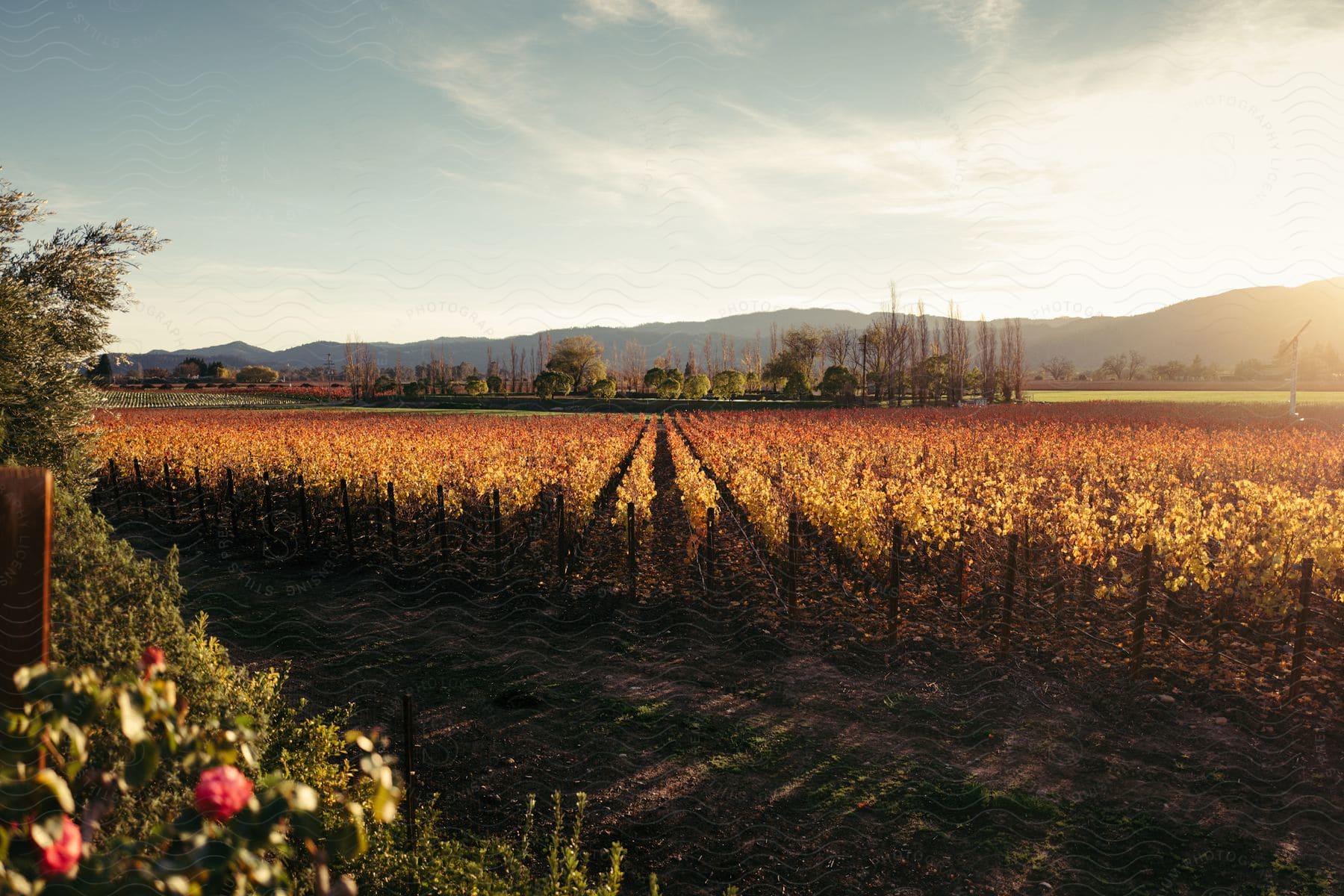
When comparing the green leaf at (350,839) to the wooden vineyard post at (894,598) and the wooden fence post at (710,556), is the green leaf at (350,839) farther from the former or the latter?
the wooden fence post at (710,556)

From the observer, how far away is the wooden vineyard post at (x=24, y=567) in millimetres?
2240

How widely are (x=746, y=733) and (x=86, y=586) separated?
221 inches

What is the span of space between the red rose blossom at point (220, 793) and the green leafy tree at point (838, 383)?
248 ft

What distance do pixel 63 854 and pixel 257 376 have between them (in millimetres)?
143892

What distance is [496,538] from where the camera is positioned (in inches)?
506

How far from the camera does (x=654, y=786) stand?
614 centimetres

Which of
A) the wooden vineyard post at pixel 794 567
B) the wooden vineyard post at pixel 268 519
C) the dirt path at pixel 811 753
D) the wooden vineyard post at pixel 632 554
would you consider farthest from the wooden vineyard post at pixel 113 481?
the wooden vineyard post at pixel 794 567

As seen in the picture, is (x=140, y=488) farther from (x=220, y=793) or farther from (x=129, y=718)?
(x=220, y=793)

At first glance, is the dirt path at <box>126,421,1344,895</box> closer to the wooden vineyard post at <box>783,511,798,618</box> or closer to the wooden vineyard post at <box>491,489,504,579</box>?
the wooden vineyard post at <box>783,511,798,618</box>

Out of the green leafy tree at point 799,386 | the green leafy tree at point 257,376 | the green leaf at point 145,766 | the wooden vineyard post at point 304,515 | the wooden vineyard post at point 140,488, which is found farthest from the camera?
the green leafy tree at point 257,376

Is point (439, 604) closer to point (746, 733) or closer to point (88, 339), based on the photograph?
point (746, 733)

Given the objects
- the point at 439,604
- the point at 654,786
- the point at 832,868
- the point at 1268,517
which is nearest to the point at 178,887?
the point at 832,868

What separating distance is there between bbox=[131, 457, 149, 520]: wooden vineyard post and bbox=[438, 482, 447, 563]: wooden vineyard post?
11.0 m

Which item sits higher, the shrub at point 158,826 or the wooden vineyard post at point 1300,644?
the shrub at point 158,826
